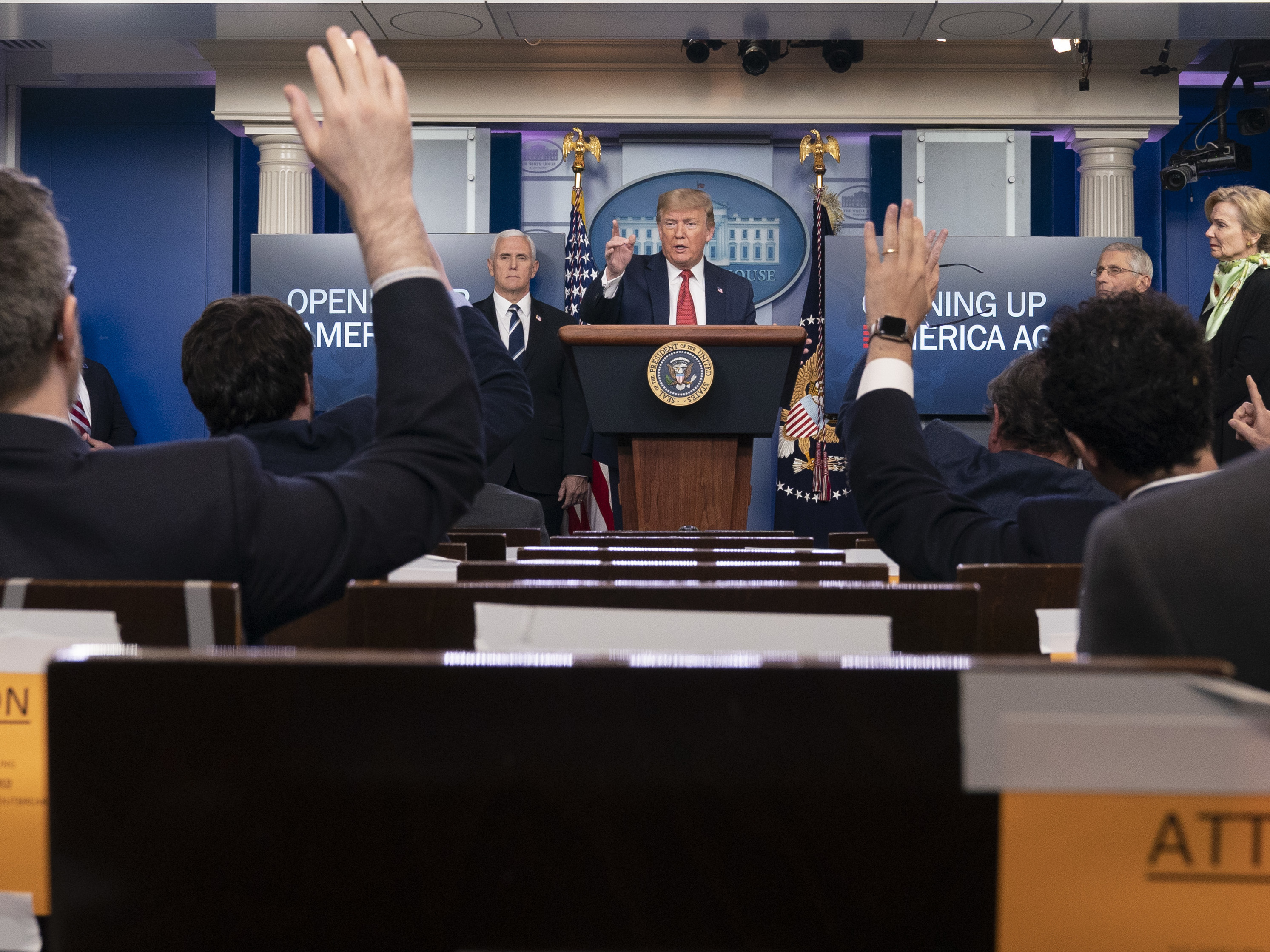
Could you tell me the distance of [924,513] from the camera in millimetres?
1448

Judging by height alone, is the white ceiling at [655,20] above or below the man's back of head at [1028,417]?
above

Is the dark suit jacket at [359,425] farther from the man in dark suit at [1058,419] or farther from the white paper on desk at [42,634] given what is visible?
the white paper on desk at [42,634]

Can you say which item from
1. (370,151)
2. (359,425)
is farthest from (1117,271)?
(370,151)

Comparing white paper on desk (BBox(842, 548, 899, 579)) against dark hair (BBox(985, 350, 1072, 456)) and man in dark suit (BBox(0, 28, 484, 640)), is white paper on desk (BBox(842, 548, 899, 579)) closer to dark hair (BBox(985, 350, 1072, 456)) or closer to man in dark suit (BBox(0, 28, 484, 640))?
dark hair (BBox(985, 350, 1072, 456))

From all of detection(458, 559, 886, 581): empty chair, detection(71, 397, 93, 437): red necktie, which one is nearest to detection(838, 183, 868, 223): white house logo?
detection(71, 397, 93, 437): red necktie

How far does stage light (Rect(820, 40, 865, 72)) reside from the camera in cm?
650

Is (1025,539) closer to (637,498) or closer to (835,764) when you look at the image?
(835,764)

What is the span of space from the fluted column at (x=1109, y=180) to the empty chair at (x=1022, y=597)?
20.3 ft

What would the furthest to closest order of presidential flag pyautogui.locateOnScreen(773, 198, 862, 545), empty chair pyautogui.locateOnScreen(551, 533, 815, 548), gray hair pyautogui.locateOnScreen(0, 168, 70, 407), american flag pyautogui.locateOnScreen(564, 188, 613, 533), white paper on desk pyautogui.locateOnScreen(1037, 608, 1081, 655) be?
american flag pyautogui.locateOnScreen(564, 188, 613, 533) < presidential flag pyautogui.locateOnScreen(773, 198, 862, 545) < empty chair pyautogui.locateOnScreen(551, 533, 815, 548) < white paper on desk pyautogui.locateOnScreen(1037, 608, 1081, 655) < gray hair pyautogui.locateOnScreen(0, 168, 70, 407)

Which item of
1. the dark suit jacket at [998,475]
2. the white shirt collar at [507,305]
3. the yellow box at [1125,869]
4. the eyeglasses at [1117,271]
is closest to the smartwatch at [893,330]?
the dark suit jacket at [998,475]

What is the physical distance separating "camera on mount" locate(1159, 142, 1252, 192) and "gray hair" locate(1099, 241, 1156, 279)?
5.78ft

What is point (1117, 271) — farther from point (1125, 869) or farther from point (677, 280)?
point (1125, 869)

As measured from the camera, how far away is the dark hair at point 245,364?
5.62 feet

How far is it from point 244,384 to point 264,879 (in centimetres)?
139
